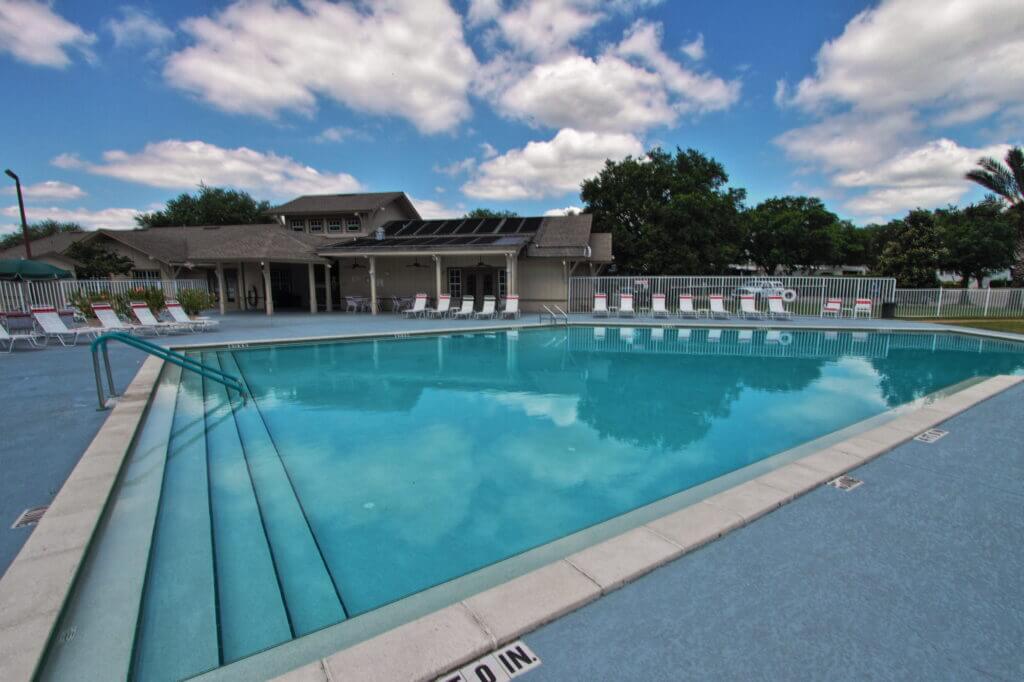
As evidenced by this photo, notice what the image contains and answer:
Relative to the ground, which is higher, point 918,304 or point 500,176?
point 500,176

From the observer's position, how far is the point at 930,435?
186 inches

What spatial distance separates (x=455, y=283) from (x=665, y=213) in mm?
11959

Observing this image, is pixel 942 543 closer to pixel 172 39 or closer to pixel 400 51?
pixel 400 51

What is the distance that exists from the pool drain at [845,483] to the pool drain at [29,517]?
18.8 ft

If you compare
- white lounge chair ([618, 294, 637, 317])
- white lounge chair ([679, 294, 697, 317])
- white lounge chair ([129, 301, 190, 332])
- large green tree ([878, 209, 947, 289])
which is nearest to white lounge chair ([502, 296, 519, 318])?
white lounge chair ([618, 294, 637, 317])

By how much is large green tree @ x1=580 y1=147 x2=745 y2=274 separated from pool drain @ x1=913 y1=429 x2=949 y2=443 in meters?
20.7

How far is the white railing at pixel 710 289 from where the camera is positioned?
18875 mm

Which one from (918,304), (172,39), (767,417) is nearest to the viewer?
(767,417)

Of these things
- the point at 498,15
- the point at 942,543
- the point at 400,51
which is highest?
the point at 498,15

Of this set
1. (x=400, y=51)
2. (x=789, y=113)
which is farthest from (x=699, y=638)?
(x=789, y=113)

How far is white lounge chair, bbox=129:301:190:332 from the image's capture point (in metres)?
12.8

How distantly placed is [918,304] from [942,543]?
21.3 metres

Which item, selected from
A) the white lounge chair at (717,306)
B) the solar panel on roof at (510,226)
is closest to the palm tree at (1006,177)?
the white lounge chair at (717,306)

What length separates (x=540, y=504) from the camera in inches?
157
